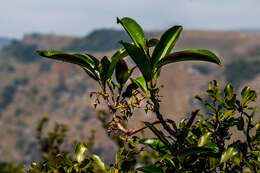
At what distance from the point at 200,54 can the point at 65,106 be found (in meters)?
160

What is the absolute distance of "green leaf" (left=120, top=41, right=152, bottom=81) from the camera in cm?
132

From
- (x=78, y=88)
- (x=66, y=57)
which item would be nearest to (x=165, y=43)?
(x=66, y=57)

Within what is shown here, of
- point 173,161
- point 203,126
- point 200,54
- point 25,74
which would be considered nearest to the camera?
point 200,54

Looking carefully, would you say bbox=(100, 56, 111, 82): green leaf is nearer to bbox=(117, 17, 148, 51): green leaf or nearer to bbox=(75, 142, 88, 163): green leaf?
bbox=(117, 17, 148, 51): green leaf

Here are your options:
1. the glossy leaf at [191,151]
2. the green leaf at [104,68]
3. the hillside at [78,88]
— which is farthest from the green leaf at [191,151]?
the hillside at [78,88]

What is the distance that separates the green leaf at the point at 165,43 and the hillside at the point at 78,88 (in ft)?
389

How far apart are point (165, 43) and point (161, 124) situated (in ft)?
1.42

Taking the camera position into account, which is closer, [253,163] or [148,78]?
[148,78]

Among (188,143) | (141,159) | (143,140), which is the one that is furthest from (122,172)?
(141,159)

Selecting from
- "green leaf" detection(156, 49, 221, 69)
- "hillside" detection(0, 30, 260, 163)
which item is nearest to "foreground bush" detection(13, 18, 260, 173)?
"green leaf" detection(156, 49, 221, 69)

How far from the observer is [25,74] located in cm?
17912

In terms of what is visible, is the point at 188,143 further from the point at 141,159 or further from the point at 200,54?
the point at 141,159

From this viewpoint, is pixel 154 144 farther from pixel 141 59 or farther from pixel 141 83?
pixel 141 59

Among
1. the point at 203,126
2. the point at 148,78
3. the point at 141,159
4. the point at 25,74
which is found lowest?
the point at 141,159
